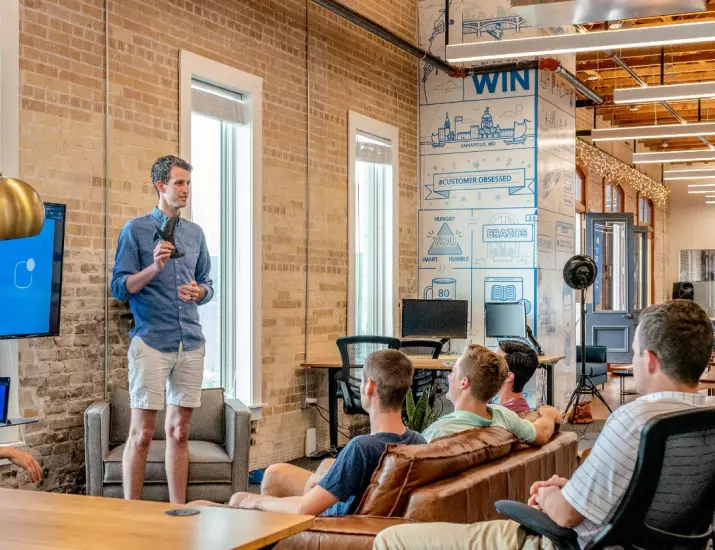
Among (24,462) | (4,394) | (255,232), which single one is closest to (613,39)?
(255,232)

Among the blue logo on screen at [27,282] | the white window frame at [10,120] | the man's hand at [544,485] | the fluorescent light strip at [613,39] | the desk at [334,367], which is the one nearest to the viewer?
the man's hand at [544,485]

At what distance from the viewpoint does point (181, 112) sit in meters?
7.00

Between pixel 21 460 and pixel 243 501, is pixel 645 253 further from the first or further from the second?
pixel 21 460

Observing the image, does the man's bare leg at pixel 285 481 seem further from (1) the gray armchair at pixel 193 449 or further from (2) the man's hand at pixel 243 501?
(1) the gray armchair at pixel 193 449

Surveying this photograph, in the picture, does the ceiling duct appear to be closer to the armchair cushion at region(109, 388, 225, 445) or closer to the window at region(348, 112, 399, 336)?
the window at region(348, 112, 399, 336)

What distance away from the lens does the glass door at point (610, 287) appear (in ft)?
56.5

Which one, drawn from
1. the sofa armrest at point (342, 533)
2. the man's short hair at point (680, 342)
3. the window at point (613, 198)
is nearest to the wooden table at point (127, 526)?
the sofa armrest at point (342, 533)

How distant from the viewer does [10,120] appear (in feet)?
18.1

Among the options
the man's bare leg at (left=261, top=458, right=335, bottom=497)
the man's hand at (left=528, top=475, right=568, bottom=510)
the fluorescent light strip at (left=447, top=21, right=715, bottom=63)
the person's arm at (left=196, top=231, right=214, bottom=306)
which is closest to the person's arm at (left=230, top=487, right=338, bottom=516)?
the man's bare leg at (left=261, top=458, right=335, bottom=497)

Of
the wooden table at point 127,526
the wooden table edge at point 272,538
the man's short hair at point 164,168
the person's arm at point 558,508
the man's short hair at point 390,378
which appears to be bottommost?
the person's arm at point 558,508

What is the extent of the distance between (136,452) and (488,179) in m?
6.04

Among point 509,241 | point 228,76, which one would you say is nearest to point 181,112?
point 228,76

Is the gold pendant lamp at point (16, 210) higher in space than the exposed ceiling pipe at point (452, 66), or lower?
lower

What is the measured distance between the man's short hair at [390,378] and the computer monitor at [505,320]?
6.27 metres
